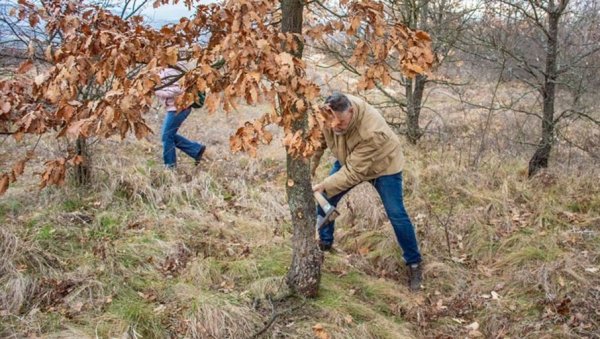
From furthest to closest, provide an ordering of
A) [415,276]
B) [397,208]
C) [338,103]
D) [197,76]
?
[415,276] < [397,208] < [338,103] < [197,76]

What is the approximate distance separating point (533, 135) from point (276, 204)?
5.30m

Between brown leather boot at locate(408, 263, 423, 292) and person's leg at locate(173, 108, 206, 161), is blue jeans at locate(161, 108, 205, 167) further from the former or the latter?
brown leather boot at locate(408, 263, 423, 292)

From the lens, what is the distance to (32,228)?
4770mm

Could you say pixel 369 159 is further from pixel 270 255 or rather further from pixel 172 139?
pixel 172 139

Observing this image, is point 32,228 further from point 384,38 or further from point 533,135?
point 533,135

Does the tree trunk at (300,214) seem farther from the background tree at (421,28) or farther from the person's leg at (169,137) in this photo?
the background tree at (421,28)

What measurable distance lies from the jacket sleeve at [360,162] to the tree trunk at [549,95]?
329 cm

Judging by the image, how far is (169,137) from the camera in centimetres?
650

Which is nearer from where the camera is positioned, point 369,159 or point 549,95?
point 369,159

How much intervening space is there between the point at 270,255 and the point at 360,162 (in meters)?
1.29

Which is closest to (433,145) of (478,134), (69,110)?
(478,134)

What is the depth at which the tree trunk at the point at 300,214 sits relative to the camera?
344cm

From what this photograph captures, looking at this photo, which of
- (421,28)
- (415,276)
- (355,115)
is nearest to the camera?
(355,115)

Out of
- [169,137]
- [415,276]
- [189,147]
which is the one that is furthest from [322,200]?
[189,147]
